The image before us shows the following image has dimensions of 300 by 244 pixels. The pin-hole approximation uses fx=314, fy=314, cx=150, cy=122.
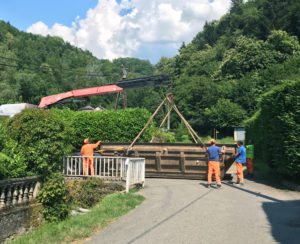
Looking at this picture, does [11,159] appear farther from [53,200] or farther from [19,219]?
[53,200]

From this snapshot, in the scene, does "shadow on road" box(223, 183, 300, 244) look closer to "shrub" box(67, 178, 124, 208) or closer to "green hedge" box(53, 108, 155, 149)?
"shrub" box(67, 178, 124, 208)

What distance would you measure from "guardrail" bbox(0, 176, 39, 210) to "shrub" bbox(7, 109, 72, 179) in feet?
1.54

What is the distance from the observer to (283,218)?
7477 mm

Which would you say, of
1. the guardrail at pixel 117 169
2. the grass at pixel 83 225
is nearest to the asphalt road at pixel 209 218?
the grass at pixel 83 225

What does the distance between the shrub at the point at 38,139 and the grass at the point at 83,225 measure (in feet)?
5.42

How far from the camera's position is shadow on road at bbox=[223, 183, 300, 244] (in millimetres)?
6100

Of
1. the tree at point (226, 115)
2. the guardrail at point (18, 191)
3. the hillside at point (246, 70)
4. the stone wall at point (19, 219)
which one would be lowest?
the stone wall at point (19, 219)

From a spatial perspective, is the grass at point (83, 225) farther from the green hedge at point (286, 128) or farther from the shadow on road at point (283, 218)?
the green hedge at point (286, 128)

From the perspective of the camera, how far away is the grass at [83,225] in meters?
6.59

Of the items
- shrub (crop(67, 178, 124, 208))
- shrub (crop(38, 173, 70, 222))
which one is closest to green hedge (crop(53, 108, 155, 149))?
shrub (crop(67, 178, 124, 208))

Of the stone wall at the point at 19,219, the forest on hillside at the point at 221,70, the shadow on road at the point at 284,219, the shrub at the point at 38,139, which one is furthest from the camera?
the forest on hillside at the point at 221,70

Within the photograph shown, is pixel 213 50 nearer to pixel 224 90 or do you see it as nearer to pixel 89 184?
pixel 224 90

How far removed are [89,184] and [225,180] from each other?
6.22m

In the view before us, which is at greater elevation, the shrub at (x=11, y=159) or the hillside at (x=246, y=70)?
the hillside at (x=246, y=70)
